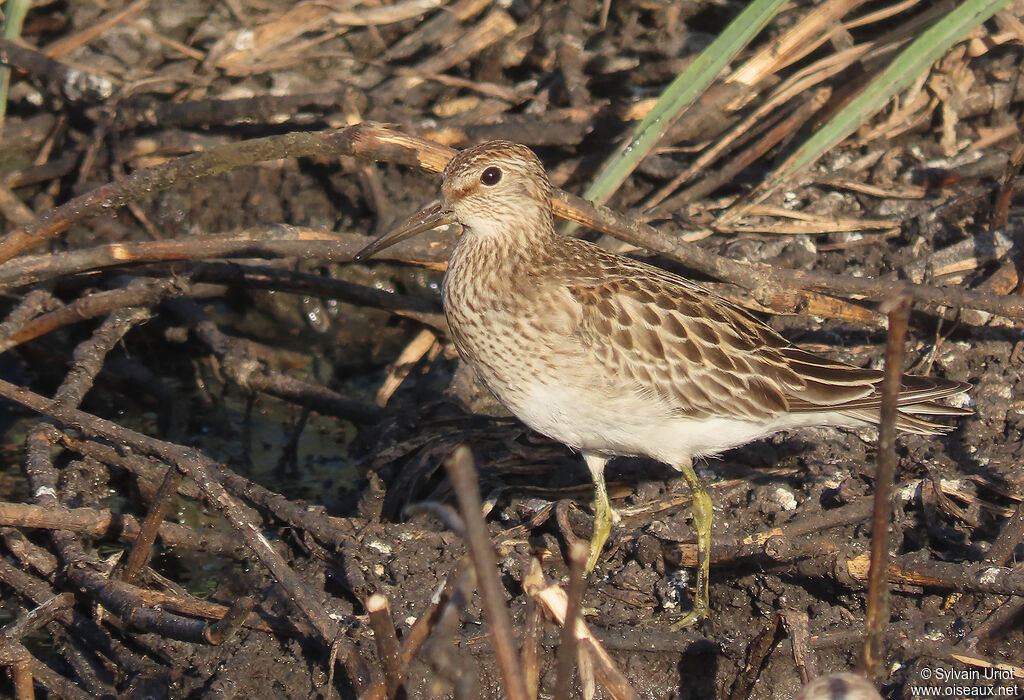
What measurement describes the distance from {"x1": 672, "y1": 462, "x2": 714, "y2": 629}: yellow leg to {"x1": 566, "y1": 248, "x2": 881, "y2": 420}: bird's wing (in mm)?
300

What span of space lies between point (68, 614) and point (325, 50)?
4.51 meters

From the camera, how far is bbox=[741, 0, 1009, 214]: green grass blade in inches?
228

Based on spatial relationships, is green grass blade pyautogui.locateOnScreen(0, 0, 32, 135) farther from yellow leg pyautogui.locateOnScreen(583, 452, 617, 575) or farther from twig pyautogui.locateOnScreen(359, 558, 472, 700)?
twig pyautogui.locateOnScreen(359, 558, 472, 700)

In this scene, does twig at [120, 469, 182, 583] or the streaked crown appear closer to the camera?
twig at [120, 469, 182, 583]

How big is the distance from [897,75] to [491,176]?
7.79 ft

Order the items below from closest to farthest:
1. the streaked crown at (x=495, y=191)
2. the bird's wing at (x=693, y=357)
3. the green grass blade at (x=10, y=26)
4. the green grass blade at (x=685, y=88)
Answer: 1. the bird's wing at (x=693, y=357)
2. the streaked crown at (x=495, y=191)
3. the green grass blade at (x=685, y=88)
4. the green grass blade at (x=10, y=26)

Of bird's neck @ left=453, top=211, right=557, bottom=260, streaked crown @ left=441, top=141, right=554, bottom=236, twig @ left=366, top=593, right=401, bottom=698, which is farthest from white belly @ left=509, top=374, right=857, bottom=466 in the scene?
twig @ left=366, top=593, right=401, bottom=698

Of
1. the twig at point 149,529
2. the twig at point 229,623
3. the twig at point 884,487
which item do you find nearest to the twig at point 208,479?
the twig at point 149,529

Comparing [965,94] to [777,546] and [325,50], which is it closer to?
[777,546]

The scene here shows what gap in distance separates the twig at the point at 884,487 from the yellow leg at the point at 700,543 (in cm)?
133

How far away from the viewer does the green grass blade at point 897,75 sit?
579cm

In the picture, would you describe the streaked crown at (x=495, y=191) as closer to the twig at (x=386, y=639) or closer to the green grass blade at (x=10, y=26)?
the twig at (x=386, y=639)

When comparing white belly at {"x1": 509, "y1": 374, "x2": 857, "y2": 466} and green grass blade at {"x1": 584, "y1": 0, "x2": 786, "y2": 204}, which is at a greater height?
green grass blade at {"x1": 584, "y1": 0, "x2": 786, "y2": 204}

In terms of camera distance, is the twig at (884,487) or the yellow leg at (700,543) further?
the yellow leg at (700,543)
